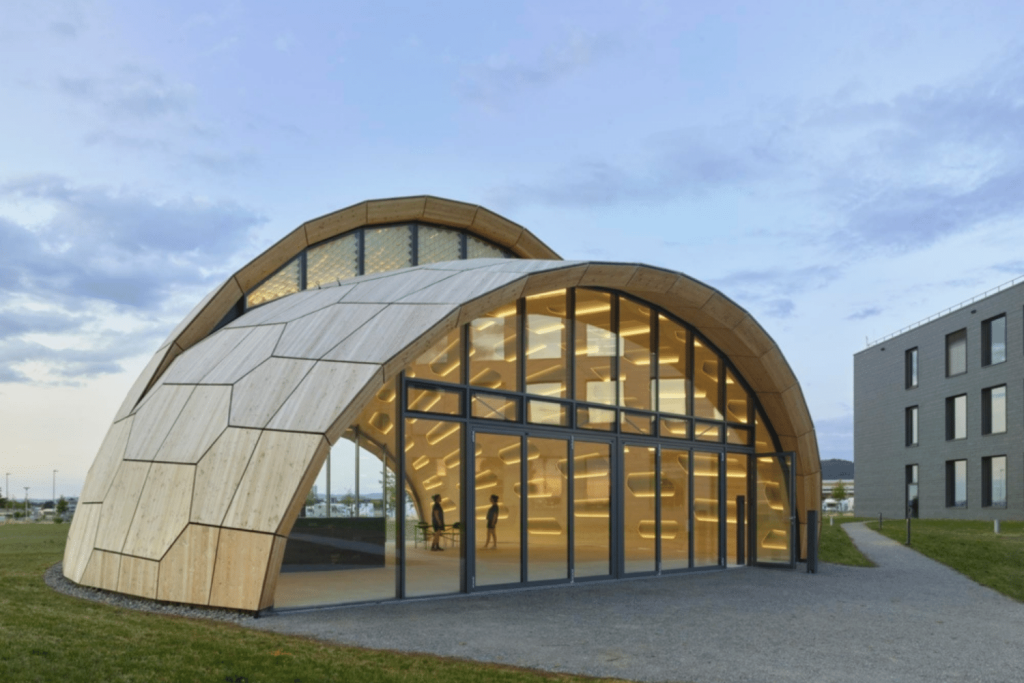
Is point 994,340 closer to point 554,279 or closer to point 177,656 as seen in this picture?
point 554,279

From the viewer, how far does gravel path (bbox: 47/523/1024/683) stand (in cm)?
781

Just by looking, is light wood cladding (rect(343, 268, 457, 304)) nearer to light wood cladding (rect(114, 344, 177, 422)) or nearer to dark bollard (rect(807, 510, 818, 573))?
light wood cladding (rect(114, 344, 177, 422))

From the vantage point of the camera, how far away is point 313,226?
16031 mm

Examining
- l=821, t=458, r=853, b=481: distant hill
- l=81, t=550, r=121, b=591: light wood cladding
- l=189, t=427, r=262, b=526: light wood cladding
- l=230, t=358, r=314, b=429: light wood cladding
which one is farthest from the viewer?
l=821, t=458, r=853, b=481: distant hill

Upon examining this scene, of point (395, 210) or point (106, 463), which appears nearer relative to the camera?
point (106, 463)

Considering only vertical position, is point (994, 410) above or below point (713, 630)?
above

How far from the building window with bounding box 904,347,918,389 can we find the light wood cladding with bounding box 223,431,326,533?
130 ft

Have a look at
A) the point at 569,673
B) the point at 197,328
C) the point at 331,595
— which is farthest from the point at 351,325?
the point at 569,673

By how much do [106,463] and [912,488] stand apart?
39242mm

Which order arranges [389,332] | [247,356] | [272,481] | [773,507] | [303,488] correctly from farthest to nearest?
[773,507] < [247,356] < [389,332] < [272,481] < [303,488]

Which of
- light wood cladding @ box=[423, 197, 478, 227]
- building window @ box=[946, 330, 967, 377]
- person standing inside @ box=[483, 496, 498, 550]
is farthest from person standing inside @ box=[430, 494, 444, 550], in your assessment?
building window @ box=[946, 330, 967, 377]

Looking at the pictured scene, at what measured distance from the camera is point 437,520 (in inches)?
461

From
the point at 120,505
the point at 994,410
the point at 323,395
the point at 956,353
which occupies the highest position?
the point at 956,353

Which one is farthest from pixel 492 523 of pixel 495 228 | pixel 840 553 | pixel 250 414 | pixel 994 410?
pixel 994 410
